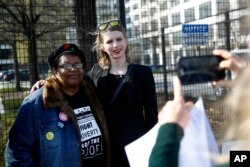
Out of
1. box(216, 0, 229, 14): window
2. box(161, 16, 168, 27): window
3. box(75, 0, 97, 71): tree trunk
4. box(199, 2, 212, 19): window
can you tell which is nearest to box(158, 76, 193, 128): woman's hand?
box(75, 0, 97, 71): tree trunk

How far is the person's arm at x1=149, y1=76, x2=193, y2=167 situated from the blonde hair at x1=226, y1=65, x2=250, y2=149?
0.17 meters

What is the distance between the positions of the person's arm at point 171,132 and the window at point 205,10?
18.1 ft

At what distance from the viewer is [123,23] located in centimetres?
512

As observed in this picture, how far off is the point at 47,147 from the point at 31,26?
390cm

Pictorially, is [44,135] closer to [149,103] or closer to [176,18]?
[149,103]

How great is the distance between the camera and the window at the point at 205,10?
21.6ft

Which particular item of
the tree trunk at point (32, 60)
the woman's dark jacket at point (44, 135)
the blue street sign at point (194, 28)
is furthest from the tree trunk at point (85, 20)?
the woman's dark jacket at point (44, 135)

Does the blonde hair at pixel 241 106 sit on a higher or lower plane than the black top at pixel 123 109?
higher

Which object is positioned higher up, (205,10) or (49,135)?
(205,10)

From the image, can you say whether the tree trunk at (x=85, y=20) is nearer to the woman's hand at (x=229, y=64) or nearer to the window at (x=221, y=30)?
the window at (x=221, y=30)

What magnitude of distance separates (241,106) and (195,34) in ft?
18.0

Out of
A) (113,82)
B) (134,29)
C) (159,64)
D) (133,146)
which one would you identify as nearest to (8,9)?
(134,29)

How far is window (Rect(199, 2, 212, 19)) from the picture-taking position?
6.57 m

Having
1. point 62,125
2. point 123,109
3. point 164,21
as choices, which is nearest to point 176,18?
point 164,21
